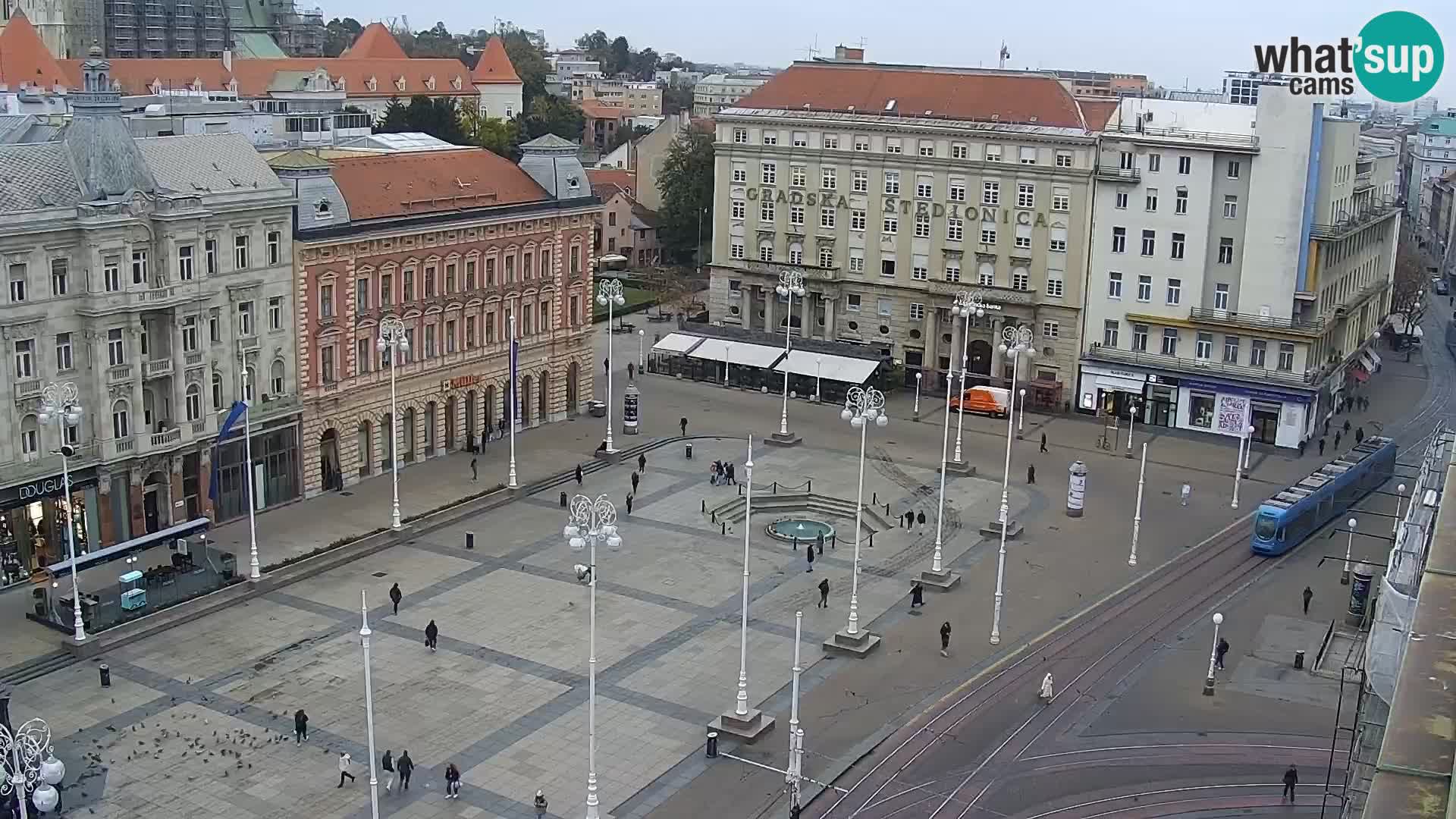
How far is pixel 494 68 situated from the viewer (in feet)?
584

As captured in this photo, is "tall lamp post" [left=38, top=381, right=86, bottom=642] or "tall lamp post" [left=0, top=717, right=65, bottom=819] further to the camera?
"tall lamp post" [left=38, top=381, right=86, bottom=642]

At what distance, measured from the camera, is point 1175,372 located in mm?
83312

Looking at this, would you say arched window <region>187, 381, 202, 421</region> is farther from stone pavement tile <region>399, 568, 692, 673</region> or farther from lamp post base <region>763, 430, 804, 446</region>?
lamp post base <region>763, 430, 804, 446</region>

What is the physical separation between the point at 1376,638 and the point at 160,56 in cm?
17081

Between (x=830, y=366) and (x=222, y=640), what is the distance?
47617 millimetres

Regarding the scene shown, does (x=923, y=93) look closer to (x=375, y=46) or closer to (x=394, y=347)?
(x=394, y=347)

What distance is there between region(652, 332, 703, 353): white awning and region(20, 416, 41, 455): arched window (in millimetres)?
45133

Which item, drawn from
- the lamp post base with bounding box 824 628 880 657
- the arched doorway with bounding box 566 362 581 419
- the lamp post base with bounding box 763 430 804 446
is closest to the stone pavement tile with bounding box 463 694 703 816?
the lamp post base with bounding box 824 628 880 657

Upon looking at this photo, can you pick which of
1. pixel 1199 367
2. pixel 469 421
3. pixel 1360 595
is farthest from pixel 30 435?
pixel 1199 367

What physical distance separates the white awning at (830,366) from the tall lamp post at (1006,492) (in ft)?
28.2

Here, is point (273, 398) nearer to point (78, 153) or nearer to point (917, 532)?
point (78, 153)

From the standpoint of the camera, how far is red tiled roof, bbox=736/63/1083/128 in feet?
291

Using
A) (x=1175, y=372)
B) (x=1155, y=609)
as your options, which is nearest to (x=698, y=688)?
(x=1155, y=609)

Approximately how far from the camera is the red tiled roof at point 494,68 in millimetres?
177125
